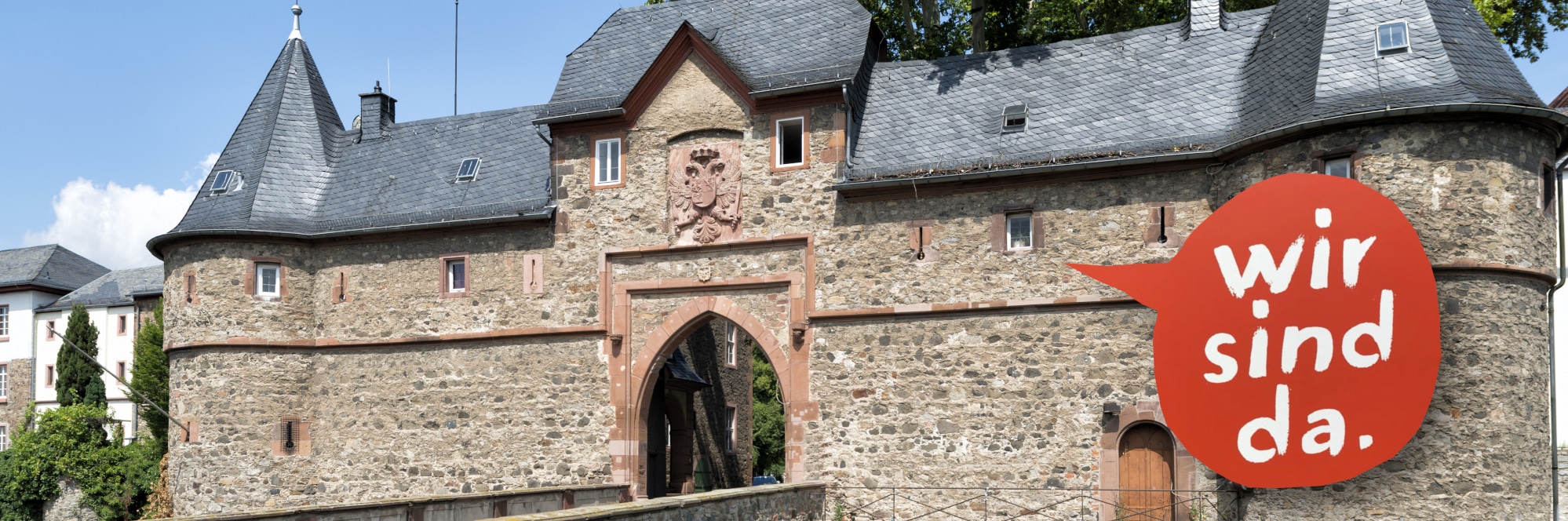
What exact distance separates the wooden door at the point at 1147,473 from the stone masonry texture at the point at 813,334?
45 cm

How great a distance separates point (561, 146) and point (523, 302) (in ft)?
7.92

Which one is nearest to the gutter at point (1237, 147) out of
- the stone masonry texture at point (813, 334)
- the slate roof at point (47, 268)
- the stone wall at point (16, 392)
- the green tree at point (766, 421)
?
the stone masonry texture at point (813, 334)

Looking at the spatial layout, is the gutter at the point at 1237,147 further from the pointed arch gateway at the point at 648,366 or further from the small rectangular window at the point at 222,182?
the small rectangular window at the point at 222,182

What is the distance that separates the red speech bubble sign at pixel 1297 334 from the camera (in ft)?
48.9

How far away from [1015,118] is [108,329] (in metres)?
35.0

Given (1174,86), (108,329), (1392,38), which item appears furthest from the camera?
(108,329)

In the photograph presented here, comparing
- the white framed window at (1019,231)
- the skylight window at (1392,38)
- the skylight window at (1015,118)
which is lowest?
the white framed window at (1019,231)

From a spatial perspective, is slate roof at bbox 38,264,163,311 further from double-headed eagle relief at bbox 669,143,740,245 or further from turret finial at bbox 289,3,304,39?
double-headed eagle relief at bbox 669,143,740,245

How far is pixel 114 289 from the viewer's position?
45062mm

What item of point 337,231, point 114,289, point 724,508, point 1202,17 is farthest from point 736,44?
point 114,289

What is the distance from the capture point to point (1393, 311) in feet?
49.1

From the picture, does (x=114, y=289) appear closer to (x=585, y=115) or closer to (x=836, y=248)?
(x=585, y=115)

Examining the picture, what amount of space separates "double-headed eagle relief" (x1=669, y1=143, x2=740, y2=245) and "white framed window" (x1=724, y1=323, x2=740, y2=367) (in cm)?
937

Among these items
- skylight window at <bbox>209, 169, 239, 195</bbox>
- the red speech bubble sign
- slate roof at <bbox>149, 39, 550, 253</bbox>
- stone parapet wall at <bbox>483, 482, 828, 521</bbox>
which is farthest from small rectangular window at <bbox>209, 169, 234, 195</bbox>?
the red speech bubble sign
